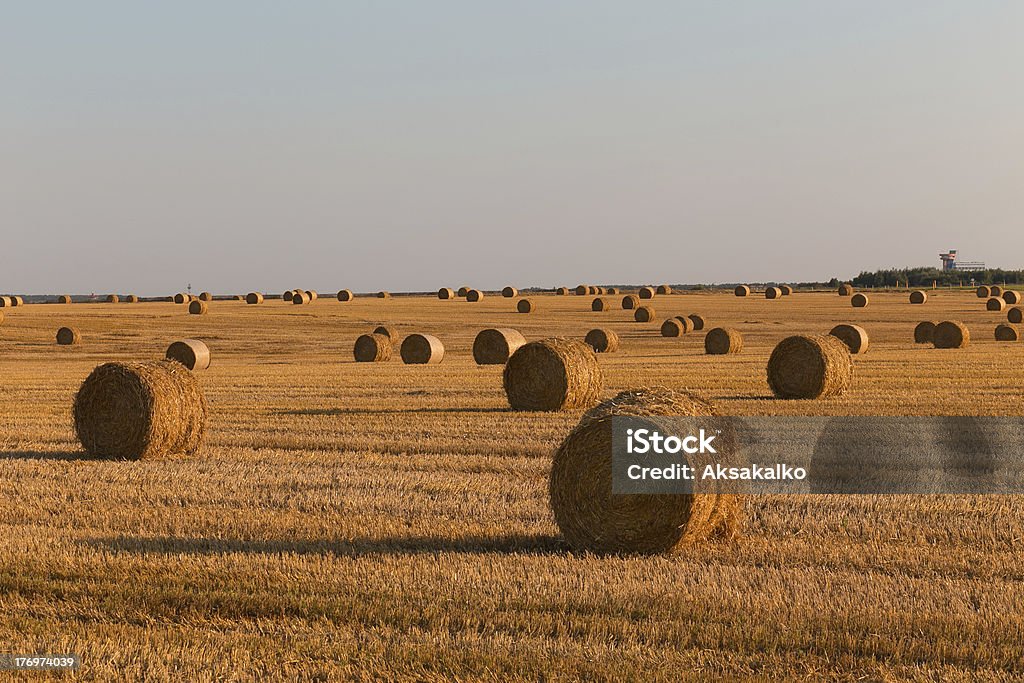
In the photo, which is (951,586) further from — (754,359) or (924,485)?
(754,359)

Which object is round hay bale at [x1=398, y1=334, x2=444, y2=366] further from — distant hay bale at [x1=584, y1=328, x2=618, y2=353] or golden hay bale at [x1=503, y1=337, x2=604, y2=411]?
golden hay bale at [x1=503, y1=337, x2=604, y2=411]

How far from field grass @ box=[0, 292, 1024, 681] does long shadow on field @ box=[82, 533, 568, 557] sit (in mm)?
39

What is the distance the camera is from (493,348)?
33062mm

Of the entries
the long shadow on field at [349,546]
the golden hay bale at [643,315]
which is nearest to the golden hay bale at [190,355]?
the long shadow on field at [349,546]

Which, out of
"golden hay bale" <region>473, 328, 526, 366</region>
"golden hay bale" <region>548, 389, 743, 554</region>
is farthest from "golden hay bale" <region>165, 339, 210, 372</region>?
"golden hay bale" <region>548, 389, 743, 554</region>

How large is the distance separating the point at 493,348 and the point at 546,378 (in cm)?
1226

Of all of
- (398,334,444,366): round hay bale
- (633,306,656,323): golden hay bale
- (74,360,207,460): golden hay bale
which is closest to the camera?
(74,360,207,460): golden hay bale

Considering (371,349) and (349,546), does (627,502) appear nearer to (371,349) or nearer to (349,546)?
(349,546)

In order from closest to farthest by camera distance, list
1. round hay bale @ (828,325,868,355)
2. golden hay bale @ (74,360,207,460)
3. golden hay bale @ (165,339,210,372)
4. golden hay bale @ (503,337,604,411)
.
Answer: golden hay bale @ (74,360,207,460) < golden hay bale @ (503,337,604,411) < golden hay bale @ (165,339,210,372) < round hay bale @ (828,325,868,355)

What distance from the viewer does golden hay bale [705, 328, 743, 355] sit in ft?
121

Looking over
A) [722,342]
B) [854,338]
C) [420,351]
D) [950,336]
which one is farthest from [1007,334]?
[420,351]

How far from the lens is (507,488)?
12398mm

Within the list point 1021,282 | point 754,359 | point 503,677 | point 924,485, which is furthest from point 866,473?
point 1021,282

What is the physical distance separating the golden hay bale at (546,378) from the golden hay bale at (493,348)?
A: 38.1 ft
